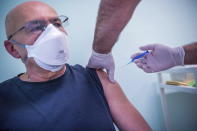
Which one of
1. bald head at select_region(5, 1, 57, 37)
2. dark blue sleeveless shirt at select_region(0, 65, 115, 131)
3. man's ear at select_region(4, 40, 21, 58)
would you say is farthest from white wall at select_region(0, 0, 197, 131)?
dark blue sleeveless shirt at select_region(0, 65, 115, 131)

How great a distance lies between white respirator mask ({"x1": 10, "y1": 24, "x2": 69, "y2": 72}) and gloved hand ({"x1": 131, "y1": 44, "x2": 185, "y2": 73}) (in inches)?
18.3

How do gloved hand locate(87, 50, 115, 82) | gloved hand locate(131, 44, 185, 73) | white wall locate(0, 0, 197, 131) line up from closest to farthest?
gloved hand locate(131, 44, 185, 73) → gloved hand locate(87, 50, 115, 82) → white wall locate(0, 0, 197, 131)

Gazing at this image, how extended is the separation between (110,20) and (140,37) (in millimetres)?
890

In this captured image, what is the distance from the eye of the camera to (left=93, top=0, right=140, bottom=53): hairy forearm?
2.75ft

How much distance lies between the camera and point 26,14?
1.03 metres

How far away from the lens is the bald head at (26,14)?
103cm

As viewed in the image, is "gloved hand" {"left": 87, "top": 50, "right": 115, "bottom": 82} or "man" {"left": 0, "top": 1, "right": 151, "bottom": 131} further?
"gloved hand" {"left": 87, "top": 50, "right": 115, "bottom": 82}

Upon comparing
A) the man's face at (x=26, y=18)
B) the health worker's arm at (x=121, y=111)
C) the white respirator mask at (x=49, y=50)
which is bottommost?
the health worker's arm at (x=121, y=111)

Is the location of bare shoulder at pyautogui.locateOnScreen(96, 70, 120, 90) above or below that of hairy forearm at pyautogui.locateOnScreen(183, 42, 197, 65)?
below

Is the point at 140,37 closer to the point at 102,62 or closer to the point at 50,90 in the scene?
the point at 102,62

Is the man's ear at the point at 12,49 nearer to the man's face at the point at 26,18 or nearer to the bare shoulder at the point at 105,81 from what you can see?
the man's face at the point at 26,18

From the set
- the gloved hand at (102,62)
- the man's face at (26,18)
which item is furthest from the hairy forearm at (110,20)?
the man's face at (26,18)

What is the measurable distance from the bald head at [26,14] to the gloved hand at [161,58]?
→ 2.00 ft

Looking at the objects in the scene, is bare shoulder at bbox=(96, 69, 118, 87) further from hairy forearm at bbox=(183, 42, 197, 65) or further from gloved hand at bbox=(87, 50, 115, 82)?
hairy forearm at bbox=(183, 42, 197, 65)
